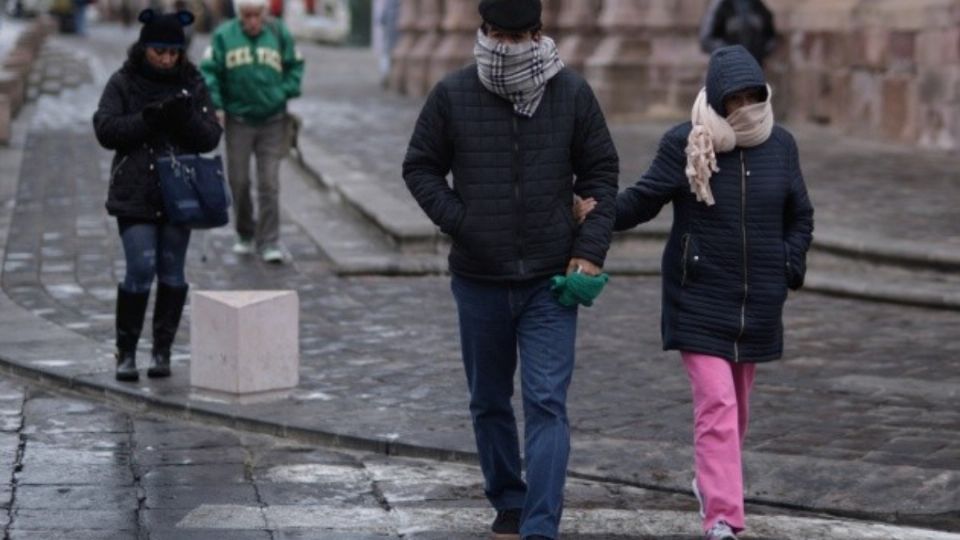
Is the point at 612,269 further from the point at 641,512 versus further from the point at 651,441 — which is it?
the point at 641,512

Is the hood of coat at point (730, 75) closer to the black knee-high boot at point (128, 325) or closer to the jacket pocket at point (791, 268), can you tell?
the jacket pocket at point (791, 268)

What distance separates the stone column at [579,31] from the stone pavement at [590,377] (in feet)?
34.2

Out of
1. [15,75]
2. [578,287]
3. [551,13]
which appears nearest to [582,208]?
[578,287]

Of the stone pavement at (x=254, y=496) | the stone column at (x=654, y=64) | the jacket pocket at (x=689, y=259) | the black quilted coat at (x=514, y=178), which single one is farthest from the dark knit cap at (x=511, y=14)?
the stone column at (x=654, y=64)

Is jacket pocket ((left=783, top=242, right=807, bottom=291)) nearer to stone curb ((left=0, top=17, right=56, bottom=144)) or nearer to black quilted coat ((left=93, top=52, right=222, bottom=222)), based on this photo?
black quilted coat ((left=93, top=52, right=222, bottom=222))

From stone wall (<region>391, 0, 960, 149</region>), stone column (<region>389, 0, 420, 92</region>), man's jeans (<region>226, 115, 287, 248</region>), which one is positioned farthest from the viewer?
stone column (<region>389, 0, 420, 92</region>)

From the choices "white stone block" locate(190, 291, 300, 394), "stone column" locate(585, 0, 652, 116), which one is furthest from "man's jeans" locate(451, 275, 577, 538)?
"stone column" locate(585, 0, 652, 116)

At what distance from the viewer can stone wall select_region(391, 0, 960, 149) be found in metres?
20.7

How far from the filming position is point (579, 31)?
26625mm

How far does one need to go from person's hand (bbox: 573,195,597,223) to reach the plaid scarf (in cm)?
33

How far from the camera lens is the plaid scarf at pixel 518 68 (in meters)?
7.14

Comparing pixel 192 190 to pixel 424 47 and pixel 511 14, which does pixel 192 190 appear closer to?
pixel 511 14

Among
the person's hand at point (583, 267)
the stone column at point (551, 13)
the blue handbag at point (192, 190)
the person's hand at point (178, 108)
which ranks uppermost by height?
the person's hand at point (178, 108)

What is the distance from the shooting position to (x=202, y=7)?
58.5 meters
